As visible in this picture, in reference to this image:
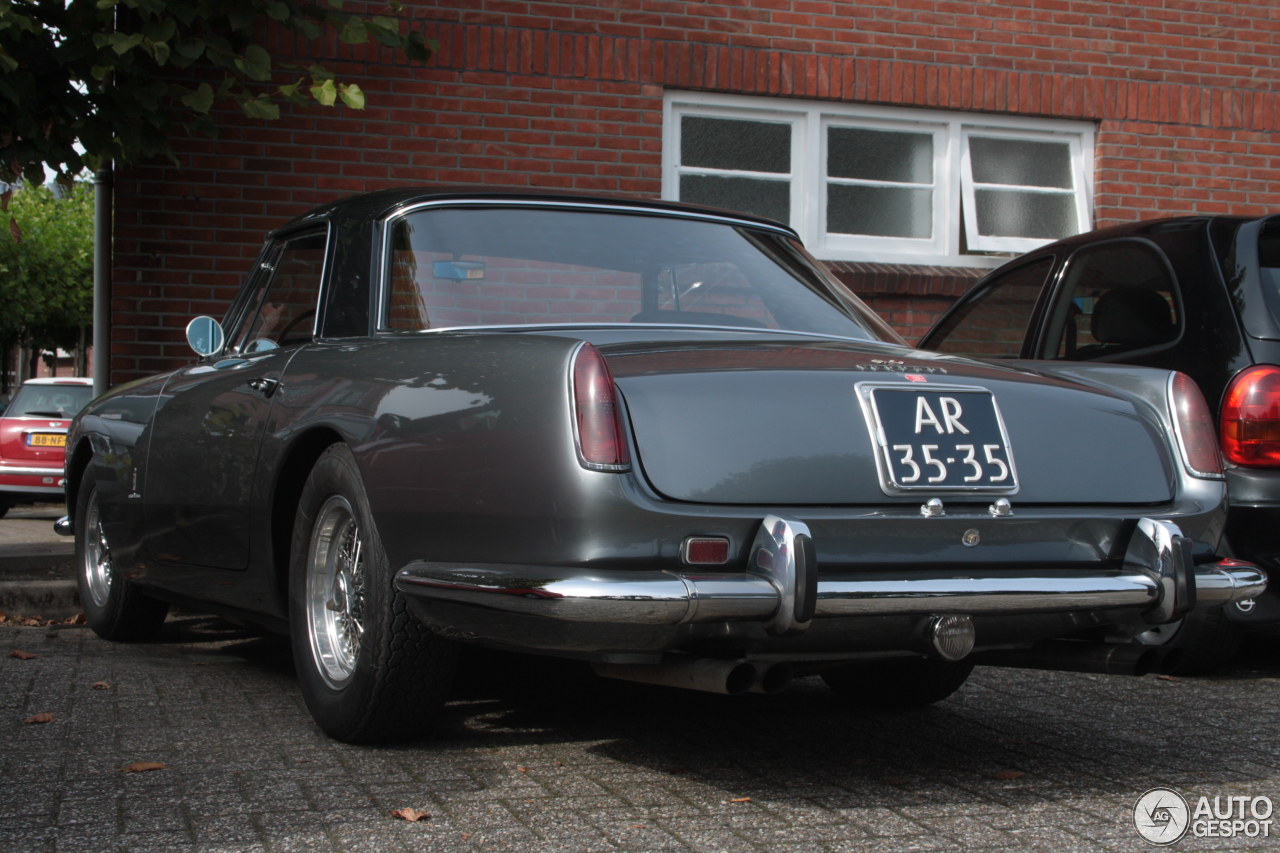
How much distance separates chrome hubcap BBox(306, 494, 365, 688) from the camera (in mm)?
3602

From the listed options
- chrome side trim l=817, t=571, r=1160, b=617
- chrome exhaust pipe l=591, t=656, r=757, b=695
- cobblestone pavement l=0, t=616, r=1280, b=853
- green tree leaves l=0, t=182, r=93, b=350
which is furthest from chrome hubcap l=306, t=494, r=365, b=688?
green tree leaves l=0, t=182, r=93, b=350

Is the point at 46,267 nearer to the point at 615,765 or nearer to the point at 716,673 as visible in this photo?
the point at 615,765

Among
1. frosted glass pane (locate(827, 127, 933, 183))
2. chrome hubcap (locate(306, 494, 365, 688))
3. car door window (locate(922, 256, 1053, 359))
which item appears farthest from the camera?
frosted glass pane (locate(827, 127, 933, 183))

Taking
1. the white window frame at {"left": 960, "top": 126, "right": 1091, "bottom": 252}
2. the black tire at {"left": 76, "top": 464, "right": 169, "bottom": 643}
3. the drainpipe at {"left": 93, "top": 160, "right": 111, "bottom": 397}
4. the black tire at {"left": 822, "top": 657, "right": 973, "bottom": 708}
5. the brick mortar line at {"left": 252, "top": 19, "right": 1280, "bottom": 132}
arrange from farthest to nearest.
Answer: the white window frame at {"left": 960, "top": 126, "right": 1091, "bottom": 252} → the brick mortar line at {"left": 252, "top": 19, "right": 1280, "bottom": 132} → the drainpipe at {"left": 93, "top": 160, "right": 111, "bottom": 397} → the black tire at {"left": 76, "top": 464, "right": 169, "bottom": 643} → the black tire at {"left": 822, "top": 657, "right": 973, "bottom": 708}

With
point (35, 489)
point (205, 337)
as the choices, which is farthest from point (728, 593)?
point (35, 489)

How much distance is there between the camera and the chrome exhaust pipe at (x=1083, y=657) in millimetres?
3250

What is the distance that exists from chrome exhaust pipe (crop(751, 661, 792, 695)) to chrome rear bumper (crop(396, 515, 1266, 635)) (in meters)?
0.11

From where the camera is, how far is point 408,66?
8.27 m

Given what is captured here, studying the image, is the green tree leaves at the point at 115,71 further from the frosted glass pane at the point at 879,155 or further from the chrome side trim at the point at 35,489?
the chrome side trim at the point at 35,489

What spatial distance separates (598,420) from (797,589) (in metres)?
0.53

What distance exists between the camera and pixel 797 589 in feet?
9.00

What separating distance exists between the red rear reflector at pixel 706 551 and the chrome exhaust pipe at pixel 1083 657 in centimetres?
85

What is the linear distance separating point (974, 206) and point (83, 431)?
6.00 metres
